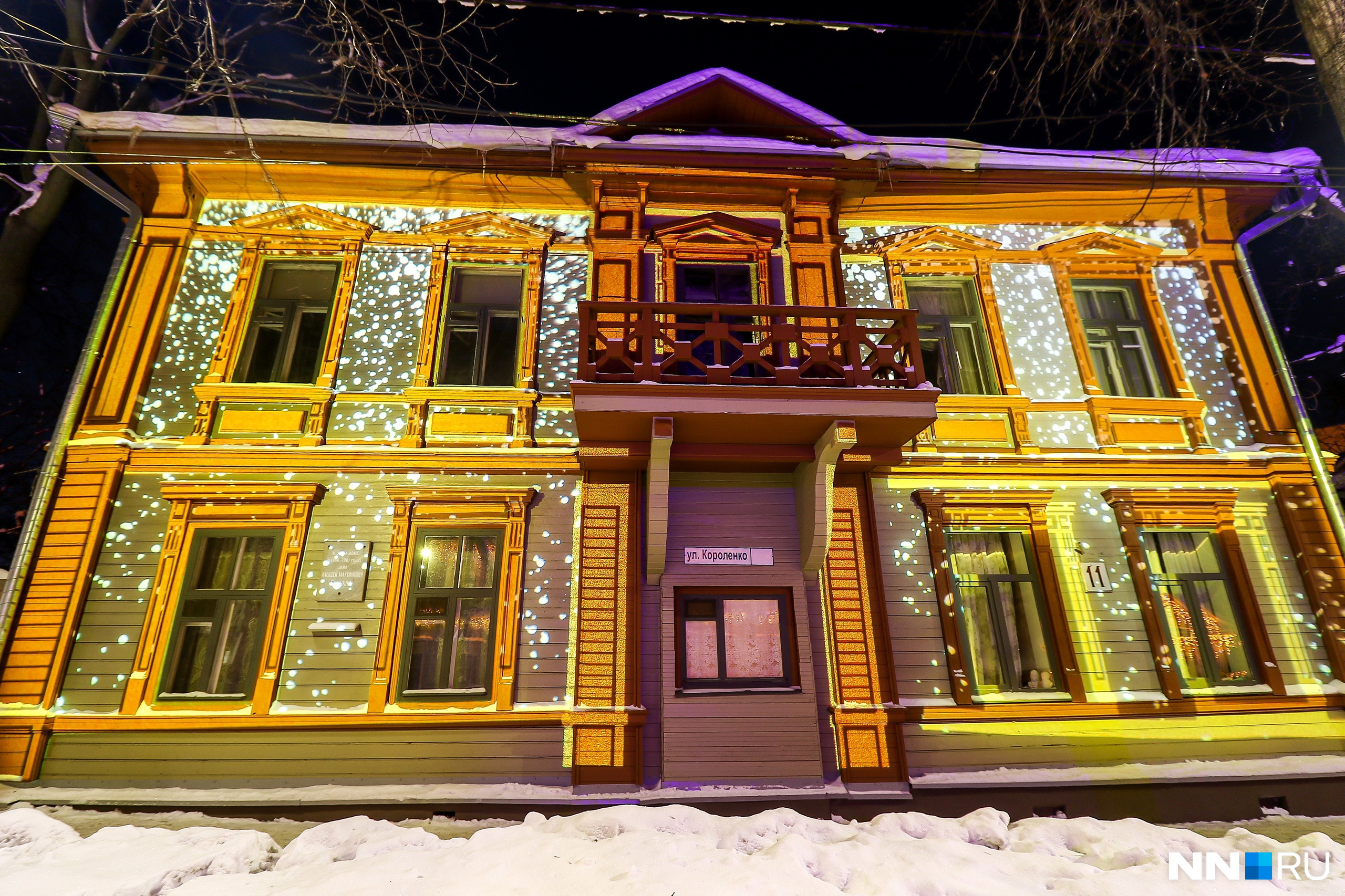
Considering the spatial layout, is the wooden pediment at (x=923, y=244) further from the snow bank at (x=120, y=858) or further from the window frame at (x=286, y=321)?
the snow bank at (x=120, y=858)

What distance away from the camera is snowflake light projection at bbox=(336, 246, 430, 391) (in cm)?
761

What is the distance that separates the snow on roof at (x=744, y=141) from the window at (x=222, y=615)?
4.87 metres

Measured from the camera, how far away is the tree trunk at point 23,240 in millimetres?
7738

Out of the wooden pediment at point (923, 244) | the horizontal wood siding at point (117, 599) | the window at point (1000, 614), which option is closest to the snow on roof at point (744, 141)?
the wooden pediment at point (923, 244)

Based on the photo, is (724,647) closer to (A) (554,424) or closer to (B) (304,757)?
(A) (554,424)

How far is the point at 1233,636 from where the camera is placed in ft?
23.9

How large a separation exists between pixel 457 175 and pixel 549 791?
23.8 ft

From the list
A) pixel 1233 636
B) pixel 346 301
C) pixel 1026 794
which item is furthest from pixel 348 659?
pixel 1233 636

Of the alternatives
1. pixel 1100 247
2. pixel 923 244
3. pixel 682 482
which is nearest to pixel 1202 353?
pixel 1100 247

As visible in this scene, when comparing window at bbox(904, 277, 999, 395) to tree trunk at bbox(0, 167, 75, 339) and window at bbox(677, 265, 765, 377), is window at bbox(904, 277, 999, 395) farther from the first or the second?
tree trunk at bbox(0, 167, 75, 339)

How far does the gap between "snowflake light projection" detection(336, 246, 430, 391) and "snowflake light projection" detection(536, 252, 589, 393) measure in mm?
1533

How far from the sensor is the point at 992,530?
7.50 meters

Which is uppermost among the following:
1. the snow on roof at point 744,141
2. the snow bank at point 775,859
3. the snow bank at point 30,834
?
the snow on roof at point 744,141
